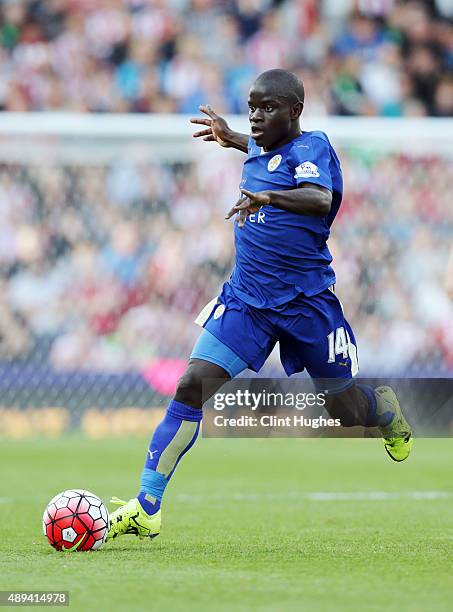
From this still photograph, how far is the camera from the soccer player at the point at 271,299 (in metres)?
6.02

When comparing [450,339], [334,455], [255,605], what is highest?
[255,605]

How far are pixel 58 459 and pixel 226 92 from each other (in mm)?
6859

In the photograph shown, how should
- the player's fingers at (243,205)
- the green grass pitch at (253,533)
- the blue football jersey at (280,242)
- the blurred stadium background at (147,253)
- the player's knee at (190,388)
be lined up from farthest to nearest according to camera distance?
the blurred stadium background at (147,253)
the blue football jersey at (280,242)
the player's knee at (190,388)
the player's fingers at (243,205)
the green grass pitch at (253,533)

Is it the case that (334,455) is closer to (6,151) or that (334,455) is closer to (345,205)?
(345,205)

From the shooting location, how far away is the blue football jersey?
241 inches

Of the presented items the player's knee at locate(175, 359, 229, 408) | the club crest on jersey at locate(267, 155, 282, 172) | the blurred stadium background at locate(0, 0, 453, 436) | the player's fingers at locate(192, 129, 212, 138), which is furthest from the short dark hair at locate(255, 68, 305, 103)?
the blurred stadium background at locate(0, 0, 453, 436)

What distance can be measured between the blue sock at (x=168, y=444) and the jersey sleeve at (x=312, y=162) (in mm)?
1226

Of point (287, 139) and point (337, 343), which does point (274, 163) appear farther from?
point (337, 343)

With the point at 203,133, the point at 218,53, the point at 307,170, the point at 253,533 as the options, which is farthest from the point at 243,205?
the point at 218,53

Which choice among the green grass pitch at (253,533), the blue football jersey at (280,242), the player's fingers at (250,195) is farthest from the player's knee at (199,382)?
the player's fingers at (250,195)

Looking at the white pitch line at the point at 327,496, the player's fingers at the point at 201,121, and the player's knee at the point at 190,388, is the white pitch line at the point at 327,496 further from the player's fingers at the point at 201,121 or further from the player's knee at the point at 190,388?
the player's fingers at the point at 201,121

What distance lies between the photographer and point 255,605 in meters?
4.16

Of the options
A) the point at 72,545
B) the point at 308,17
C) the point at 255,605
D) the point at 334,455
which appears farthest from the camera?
the point at 308,17

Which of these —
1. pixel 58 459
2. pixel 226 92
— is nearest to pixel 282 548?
pixel 58 459
